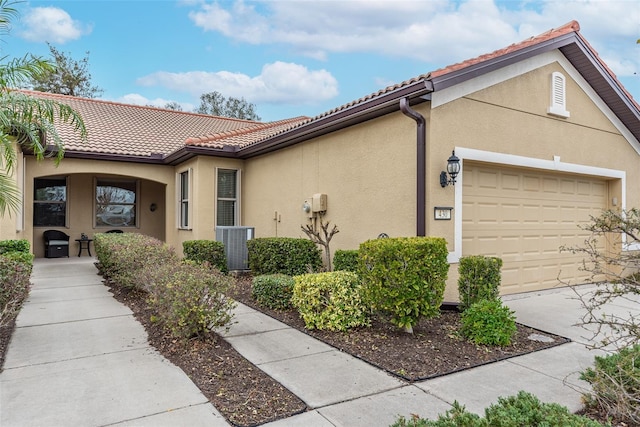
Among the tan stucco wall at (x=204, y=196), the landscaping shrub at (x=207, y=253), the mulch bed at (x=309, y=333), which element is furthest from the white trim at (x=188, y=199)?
the mulch bed at (x=309, y=333)

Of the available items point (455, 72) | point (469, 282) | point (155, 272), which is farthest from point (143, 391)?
point (455, 72)

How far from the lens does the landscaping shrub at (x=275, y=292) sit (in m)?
6.43

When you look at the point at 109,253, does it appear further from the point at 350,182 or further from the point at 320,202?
the point at 350,182

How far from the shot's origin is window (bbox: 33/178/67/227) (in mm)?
13273

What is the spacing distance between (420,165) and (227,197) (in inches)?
266

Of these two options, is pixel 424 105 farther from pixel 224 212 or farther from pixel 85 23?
pixel 85 23

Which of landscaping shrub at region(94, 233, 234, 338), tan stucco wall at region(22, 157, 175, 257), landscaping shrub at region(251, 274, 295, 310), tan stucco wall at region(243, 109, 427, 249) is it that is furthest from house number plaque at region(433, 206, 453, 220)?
tan stucco wall at region(22, 157, 175, 257)

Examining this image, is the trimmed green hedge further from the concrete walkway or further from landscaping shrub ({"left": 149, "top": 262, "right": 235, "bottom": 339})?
landscaping shrub ({"left": 149, "top": 262, "right": 235, "bottom": 339})

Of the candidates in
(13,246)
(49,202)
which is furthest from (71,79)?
(13,246)

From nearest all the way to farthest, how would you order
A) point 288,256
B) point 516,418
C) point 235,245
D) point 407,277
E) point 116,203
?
1. point 516,418
2. point 407,277
3. point 288,256
4. point 235,245
5. point 116,203

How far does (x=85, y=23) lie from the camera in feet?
41.4

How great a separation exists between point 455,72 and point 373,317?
12.9ft

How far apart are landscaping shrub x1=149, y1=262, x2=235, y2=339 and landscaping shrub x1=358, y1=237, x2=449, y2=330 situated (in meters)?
1.79

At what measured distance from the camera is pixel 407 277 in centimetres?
472
